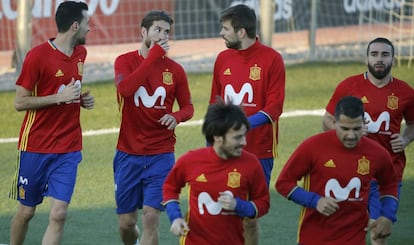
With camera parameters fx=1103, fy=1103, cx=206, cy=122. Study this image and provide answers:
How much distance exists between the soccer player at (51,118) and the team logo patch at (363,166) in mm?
2805

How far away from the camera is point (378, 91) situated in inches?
380

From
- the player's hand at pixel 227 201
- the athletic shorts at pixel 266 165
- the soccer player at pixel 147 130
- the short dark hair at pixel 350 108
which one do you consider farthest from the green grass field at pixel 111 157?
the player's hand at pixel 227 201

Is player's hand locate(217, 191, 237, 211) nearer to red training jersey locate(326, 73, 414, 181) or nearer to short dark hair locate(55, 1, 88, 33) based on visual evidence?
red training jersey locate(326, 73, 414, 181)

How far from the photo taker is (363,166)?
799 cm

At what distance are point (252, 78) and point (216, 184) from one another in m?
2.23

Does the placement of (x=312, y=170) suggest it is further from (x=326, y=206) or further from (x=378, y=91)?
(x=378, y=91)

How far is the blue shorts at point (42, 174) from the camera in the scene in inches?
Result: 383

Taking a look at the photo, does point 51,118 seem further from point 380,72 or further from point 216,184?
point 380,72

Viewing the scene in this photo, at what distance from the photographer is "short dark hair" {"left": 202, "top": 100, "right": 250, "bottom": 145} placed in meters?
7.62

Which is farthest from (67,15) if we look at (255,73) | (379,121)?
(379,121)

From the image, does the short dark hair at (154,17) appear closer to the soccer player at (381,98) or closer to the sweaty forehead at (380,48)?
the soccer player at (381,98)

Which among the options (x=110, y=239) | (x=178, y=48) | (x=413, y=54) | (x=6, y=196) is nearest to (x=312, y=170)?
(x=110, y=239)

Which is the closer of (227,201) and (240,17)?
(227,201)

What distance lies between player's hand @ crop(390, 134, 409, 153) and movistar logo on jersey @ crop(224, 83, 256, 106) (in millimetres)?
1281
